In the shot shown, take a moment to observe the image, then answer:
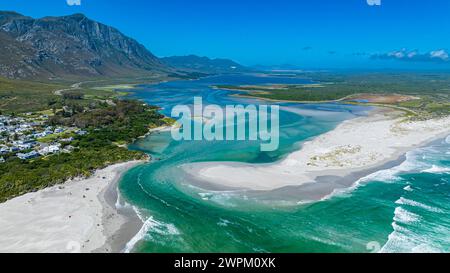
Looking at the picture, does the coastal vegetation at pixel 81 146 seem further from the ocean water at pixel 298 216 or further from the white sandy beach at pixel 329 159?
the white sandy beach at pixel 329 159

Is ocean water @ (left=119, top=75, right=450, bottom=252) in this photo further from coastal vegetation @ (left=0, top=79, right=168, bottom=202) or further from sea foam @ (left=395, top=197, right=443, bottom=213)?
coastal vegetation @ (left=0, top=79, right=168, bottom=202)

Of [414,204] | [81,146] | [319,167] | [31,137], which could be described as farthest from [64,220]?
[31,137]

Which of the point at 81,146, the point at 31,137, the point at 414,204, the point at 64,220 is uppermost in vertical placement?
the point at 31,137

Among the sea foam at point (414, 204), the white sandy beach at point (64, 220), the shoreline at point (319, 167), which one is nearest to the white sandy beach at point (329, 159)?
the shoreline at point (319, 167)

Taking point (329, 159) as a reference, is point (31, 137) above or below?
above

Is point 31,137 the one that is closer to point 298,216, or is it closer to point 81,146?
point 81,146

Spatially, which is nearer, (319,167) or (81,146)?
(319,167)
